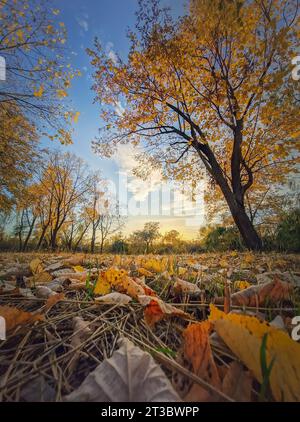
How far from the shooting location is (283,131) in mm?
6996

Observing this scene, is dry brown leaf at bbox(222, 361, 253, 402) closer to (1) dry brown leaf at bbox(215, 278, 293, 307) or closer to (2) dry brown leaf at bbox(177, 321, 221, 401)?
(2) dry brown leaf at bbox(177, 321, 221, 401)

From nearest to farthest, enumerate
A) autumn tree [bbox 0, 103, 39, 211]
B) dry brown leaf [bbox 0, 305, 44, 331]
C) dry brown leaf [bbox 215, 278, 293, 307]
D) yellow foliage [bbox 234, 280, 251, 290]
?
dry brown leaf [bbox 0, 305, 44, 331] → dry brown leaf [bbox 215, 278, 293, 307] → yellow foliage [bbox 234, 280, 251, 290] → autumn tree [bbox 0, 103, 39, 211]

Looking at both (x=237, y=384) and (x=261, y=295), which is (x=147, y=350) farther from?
(x=261, y=295)

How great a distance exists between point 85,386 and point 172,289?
32.7 inches

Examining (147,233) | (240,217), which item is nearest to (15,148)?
(240,217)

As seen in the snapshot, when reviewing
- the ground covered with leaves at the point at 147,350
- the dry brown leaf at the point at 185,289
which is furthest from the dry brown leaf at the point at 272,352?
the dry brown leaf at the point at 185,289

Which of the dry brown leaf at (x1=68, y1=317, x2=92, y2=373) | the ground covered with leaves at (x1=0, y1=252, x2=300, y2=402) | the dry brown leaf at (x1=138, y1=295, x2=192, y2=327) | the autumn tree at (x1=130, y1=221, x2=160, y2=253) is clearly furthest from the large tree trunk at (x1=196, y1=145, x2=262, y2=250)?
the autumn tree at (x1=130, y1=221, x2=160, y2=253)

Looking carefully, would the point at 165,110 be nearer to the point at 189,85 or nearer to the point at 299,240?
the point at 189,85

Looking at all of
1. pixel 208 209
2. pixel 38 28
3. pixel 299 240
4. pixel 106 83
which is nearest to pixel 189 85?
pixel 106 83

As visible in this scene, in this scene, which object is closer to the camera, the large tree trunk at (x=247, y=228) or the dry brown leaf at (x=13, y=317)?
the dry brown leaf at (x=13, y=317)

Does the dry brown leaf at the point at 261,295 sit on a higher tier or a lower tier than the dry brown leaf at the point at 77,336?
higher

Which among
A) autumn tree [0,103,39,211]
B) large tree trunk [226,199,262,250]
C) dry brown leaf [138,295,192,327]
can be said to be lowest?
dry brown leaf [138,295,192,327]

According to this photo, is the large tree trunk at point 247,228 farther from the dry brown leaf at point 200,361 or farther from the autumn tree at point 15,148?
the autumn tree at point 15,148

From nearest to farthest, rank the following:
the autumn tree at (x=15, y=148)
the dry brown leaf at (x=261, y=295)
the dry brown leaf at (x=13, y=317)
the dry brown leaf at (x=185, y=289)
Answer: the dry brown leaf at (x=13, y=317), the dry brown leaf at (x=261, y=295), the dry brown leaf at (x=185, y=289), the autumn tree at (x=15, y=148)
